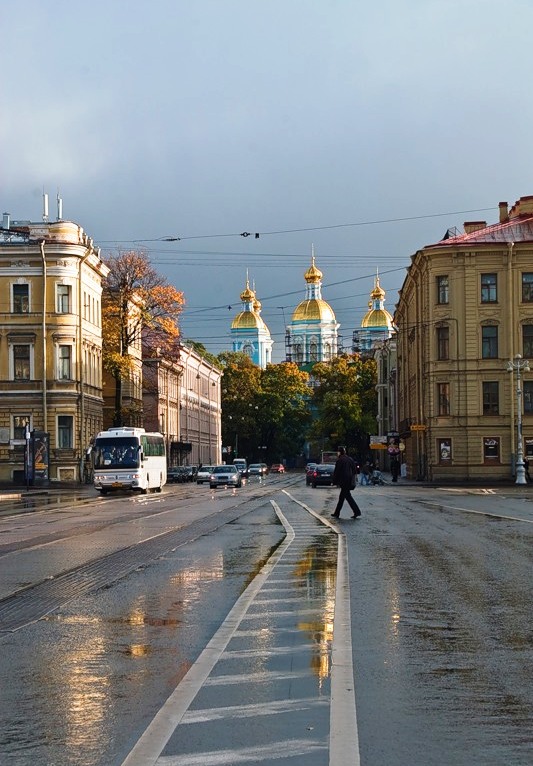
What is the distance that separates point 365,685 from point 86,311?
6921 centimetres

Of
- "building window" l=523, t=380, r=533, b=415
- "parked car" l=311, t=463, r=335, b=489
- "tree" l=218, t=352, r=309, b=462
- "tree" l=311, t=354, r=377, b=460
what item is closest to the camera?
"building window" l=523, t=380, r=533, b=415

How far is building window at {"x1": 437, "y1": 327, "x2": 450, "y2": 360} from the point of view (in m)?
70.5

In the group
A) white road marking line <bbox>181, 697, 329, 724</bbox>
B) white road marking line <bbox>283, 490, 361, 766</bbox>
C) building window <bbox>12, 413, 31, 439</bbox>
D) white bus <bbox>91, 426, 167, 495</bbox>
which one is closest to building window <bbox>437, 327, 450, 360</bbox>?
white bus <bbox>91, 426, 167, 495</bbox>

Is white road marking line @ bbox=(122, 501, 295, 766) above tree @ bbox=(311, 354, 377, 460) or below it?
below

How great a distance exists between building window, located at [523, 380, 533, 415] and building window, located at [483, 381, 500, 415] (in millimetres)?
1575

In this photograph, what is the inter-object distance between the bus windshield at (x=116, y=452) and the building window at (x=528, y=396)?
23.6m

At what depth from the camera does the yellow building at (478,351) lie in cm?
6912

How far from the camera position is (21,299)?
2904 inches

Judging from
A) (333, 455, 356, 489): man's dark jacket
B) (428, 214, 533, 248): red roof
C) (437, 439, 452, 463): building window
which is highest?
(428, 214, 533, 248): red roof

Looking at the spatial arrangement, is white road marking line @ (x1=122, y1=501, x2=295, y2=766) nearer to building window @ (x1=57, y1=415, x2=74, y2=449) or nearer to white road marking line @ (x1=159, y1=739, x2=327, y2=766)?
white road marking line @ (x1=159, y1=739, x2=327, y2=766)

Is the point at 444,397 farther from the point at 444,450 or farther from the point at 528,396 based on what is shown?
the point at 528,396

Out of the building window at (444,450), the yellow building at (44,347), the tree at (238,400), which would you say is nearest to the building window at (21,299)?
the yellow building at (44,347)

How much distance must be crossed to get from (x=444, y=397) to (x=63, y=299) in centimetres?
2354

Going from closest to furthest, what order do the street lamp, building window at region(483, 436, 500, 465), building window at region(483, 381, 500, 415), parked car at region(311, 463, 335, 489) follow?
the street lamp < building window at region(483, 436, 500, 465) < building window at region(483, 381, 500, 415) < parked car at region(311, 463, 335, 489)
